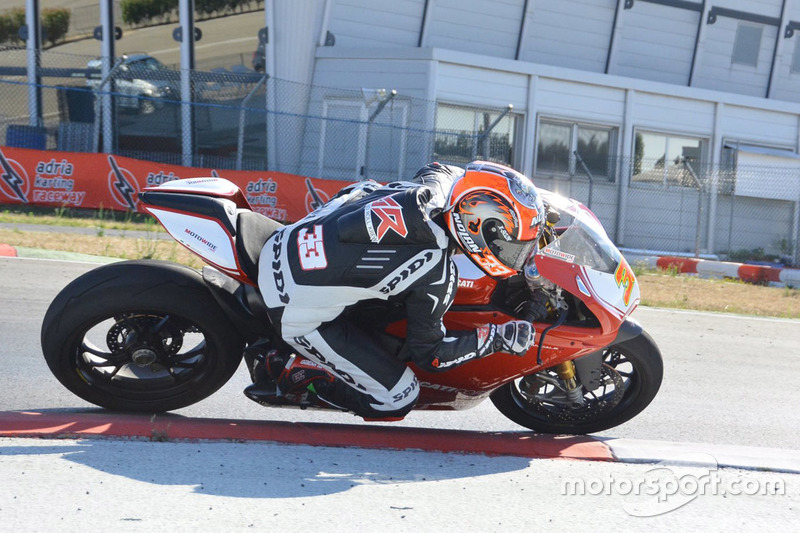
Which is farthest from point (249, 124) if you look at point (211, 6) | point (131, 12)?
point (131, 12)

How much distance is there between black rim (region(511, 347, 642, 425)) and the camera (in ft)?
15.4

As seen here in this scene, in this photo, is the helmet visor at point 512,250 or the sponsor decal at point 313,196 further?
the sponsor decal at point 313,196

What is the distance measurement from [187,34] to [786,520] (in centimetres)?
1827

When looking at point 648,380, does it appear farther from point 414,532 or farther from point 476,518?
point 414,532

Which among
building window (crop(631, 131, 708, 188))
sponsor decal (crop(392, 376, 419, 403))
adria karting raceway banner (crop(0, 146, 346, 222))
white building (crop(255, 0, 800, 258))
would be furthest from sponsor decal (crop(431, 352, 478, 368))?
building window (crop(631, 131, 708, 188))

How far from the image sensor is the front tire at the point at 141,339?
166 inches

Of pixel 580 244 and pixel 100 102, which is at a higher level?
pixel 100 102

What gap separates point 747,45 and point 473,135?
1091cm

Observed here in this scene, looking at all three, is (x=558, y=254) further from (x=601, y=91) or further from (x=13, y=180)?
(x=601, y=91)

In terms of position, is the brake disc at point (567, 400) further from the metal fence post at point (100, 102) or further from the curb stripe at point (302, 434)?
the metal fence post at point (100, 102)

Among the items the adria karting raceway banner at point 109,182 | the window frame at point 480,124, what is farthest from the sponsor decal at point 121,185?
the window frame at point 480,124

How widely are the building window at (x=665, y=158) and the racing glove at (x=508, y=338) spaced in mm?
15801

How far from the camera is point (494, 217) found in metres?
4.00

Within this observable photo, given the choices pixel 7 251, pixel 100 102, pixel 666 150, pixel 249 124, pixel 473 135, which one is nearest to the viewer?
pixel 7 251
